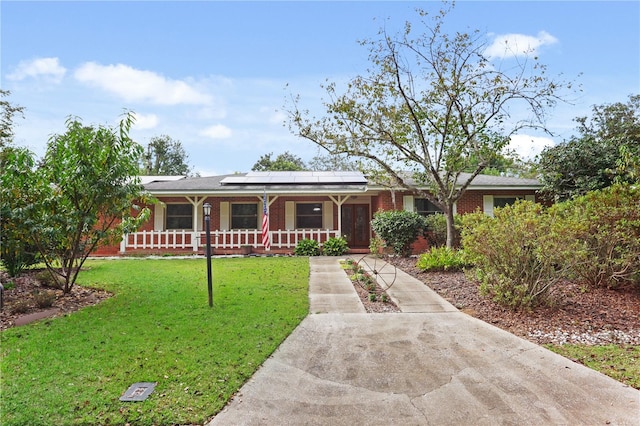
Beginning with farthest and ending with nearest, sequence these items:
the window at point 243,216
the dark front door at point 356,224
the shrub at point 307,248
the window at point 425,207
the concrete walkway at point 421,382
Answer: the dark front door at point 356,224
the window at point 243,216
the window at point 425,207
the shrub at point 307,248
the concrete walkway at point 421,382

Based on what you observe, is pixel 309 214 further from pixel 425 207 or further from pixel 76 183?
pixel 76 183

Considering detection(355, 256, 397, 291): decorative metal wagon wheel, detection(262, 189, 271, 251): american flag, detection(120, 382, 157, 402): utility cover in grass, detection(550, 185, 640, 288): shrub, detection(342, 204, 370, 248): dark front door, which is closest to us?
detection(120, 382, 157, 402): utility cover in grass

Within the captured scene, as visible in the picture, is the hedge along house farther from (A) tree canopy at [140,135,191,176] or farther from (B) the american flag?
(A) tree canopy at [140,135,191,176]

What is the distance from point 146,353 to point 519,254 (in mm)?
5414

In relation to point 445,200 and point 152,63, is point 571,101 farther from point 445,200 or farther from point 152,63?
point 152,63

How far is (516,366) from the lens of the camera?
3.93m

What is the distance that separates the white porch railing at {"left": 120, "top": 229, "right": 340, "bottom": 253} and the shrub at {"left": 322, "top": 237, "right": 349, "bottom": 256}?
0.59 m

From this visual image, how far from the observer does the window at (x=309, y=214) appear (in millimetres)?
16422

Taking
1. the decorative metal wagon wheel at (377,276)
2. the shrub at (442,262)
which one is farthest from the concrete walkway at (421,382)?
the shrub at (442,262)

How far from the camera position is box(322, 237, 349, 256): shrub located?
14102 millimetres

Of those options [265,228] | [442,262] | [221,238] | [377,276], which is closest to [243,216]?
[221,238]

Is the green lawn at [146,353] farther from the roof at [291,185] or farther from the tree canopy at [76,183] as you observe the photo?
the roof at [291,185]

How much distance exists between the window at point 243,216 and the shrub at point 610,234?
11950 millimetres

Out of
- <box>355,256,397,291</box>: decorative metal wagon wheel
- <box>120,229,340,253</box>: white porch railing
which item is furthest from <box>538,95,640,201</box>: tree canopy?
<box>120,229,340,253</box>: white porch railing
